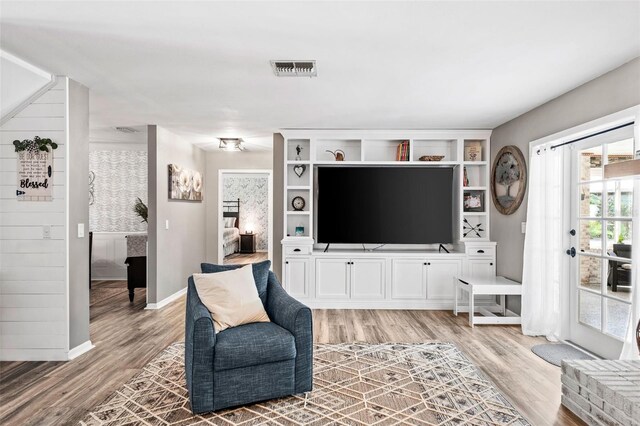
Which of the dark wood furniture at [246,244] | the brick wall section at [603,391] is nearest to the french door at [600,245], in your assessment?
the brick wall section at [603,391]

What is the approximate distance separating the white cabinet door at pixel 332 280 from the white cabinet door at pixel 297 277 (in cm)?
16

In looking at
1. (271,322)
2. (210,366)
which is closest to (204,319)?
(210,366)

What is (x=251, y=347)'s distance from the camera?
8.17 feet

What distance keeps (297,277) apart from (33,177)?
3112 mm

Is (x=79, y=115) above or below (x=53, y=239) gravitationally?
above

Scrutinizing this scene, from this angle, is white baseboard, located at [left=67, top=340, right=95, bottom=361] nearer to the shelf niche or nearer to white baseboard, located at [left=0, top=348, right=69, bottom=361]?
white baseboard, located at [left=0, top=348, right=69, bottom=361]

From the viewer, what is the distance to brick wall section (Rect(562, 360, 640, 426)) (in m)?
2.05

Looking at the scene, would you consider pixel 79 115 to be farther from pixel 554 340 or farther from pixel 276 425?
pixel 554 340

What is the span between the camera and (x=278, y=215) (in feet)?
18.9

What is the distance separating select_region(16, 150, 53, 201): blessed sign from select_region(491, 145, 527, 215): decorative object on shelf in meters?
4.81

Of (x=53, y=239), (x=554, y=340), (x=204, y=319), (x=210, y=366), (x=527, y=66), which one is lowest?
(x=554, y=340)

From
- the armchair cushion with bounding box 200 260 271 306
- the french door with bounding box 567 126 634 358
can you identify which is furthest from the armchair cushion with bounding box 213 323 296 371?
the french door with bounding box 567 126 634 358

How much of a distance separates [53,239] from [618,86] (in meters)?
4.79

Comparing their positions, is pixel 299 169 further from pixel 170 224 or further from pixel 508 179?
pixel 508 179
